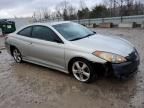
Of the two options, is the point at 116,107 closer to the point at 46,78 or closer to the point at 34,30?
the point at 46,78

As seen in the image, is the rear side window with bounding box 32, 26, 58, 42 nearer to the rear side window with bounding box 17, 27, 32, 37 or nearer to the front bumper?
the rear side window with bounding box 17, 27, 32, 37

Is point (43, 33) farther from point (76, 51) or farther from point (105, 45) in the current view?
point (105, 45)

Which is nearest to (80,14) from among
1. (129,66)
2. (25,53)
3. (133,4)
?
(133,4)

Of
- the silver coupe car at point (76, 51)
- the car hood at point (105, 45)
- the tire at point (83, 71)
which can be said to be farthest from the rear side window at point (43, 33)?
the tire at point (83, 71)

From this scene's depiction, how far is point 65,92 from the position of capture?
4250 millimetres

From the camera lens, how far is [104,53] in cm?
423

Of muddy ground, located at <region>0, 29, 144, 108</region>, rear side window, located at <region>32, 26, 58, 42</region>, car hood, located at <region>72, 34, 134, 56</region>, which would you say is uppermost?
rear side window, located at <region>32, 26, 58, 42</region>

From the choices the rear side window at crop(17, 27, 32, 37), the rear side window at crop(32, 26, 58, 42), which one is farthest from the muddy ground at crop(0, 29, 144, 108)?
the rear side window at crop(17, 27, 32, 37)

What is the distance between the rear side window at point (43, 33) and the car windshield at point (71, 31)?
0.20 meters

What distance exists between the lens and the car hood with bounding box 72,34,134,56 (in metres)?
4.33

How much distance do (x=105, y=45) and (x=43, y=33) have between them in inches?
71.7

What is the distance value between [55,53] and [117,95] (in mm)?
1844

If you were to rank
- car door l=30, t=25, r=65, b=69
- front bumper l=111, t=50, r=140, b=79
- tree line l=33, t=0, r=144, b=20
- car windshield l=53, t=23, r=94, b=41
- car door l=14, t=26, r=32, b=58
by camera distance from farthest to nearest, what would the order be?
tree line l=33, t=0, r=144, b=20 < car door l=14, t=26, r=32, b=58 < car windshield l=53, t=23, r=94, b=41 < car door l=30, t=25, r=65, b=69 < front bumper l=111, t=50, r=140, b=79

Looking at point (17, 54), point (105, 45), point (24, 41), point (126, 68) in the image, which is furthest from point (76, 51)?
point (17, 54)
